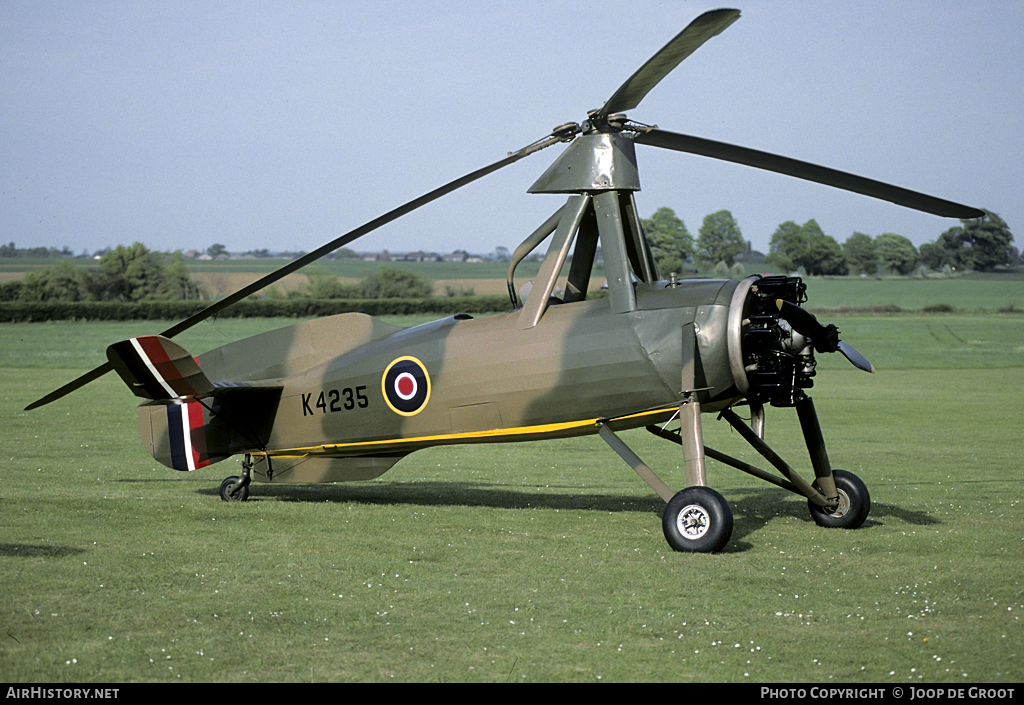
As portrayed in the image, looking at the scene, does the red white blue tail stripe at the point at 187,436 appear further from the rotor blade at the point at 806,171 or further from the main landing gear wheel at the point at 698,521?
the rotor blade at the point at 806,171

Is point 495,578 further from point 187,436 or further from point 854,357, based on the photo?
point 187,436

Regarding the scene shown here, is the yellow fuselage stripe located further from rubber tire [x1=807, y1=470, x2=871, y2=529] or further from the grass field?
rubber tire [x1=807, y1=470, x2=871, y2=529]

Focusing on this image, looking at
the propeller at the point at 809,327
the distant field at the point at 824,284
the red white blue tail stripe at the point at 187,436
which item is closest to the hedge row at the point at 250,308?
the distant field at the point at 824,284

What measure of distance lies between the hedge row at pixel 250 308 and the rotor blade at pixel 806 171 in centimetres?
4989

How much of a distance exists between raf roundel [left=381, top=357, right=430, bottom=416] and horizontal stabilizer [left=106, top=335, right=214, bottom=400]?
2.25 meters

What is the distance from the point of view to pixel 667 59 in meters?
8.94

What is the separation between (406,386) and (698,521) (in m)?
4.07

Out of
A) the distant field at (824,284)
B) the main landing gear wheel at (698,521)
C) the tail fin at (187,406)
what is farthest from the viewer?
the distant field at (824,284)

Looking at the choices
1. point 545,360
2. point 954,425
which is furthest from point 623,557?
point 954,425

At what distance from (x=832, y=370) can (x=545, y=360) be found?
36018mm

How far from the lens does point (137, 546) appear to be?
387 inches

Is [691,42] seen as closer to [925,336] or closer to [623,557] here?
[623,557]

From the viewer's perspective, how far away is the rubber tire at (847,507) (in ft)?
35.6

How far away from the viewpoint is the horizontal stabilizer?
11.3 meters
